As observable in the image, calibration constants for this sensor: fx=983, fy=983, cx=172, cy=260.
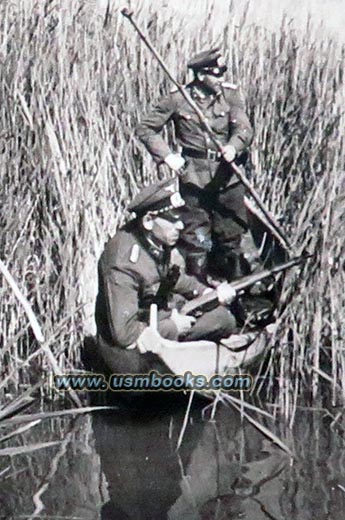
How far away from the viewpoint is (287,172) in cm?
248

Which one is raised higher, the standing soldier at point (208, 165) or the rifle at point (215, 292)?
the standing soldier at point (208, 165)

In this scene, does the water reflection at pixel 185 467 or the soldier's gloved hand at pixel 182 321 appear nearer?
the water reflection at pixel 185 467

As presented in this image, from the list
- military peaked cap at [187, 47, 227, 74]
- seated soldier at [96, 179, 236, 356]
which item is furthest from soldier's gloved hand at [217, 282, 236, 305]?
military peaked cap at [187, 47, 227, 74]

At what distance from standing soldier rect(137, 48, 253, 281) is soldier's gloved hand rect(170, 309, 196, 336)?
4.1 inches

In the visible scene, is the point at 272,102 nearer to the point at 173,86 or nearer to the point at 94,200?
Answer: the point at 173,86

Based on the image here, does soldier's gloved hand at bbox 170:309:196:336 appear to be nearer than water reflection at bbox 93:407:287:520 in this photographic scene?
No

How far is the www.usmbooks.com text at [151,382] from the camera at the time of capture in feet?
7.52

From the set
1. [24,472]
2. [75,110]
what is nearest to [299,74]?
[75,110]

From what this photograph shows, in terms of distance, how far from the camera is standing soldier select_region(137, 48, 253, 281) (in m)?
2.34

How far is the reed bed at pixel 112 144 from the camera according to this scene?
7.72 feet

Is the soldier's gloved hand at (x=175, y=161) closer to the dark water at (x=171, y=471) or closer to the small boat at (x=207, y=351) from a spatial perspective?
the small boat at (x=207, y=351)

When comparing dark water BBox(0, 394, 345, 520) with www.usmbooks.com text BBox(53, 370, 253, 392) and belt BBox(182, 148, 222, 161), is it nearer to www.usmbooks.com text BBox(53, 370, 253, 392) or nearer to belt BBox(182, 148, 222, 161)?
www.usmbooks.com text BBox(53, 370, 253, 392)

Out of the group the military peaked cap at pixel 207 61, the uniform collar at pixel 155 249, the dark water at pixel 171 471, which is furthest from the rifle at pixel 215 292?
the military peaked cap at pixel 207 61

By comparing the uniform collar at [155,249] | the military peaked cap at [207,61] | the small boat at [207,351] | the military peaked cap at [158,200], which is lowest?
the small boat at [207,351]
